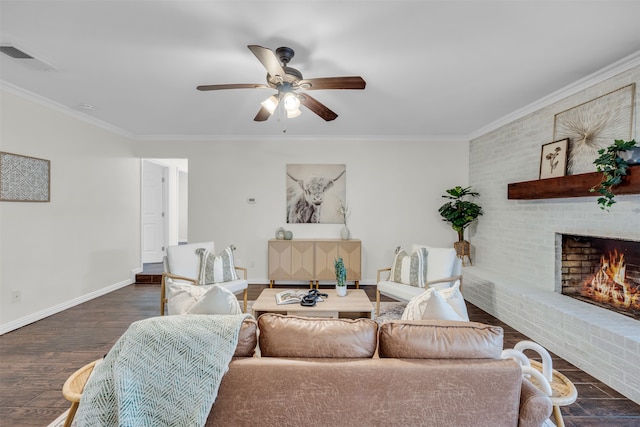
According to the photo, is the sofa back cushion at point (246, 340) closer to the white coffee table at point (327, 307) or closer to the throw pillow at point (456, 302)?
the throw pillow at point (456, 302)

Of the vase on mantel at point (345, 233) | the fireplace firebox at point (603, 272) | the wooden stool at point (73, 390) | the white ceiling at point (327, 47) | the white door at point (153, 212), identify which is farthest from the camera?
the white door at point (153, 212)

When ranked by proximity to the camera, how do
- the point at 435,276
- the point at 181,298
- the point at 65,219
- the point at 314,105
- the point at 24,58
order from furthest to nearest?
the point at 65,219
the point at 435,276
the point at 314,105
the point at 24,58
the point at 181,298

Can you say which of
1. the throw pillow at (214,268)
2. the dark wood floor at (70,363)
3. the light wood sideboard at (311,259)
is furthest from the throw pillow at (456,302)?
the light wood sideboard at (311,259)

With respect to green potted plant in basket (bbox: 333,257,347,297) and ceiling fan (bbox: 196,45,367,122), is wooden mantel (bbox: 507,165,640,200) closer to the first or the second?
ceiling fan (bbox: 196,45,367,122)

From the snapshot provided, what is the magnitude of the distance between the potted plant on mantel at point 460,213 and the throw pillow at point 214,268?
327 centimetres

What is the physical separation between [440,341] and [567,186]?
8.17 ft

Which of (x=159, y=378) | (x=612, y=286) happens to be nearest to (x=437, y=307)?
(x=159, y=378)

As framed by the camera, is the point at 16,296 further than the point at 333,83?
Yes

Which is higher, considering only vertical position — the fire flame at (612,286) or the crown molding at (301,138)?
the crown molding at (301,138)

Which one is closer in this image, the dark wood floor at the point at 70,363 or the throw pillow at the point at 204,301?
the throw pillow at the point at 204,301

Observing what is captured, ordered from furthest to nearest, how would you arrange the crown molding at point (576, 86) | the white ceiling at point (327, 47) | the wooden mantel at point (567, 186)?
the crown molding at point (576, 86), the wooden mantel at point (567, 186), the white ceiling at point (327, 47)

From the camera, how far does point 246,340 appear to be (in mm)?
1347

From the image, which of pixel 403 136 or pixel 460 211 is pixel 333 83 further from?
pixel 460 211

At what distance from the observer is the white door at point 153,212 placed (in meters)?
5.89
